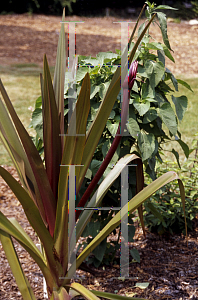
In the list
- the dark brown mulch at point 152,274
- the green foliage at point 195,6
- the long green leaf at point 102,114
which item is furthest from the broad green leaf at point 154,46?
the green foliage at point 195,6

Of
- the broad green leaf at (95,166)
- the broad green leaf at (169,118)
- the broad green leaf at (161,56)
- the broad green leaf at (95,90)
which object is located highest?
the broad green leaf at (161,56)

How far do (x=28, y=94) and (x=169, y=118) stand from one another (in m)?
5.30

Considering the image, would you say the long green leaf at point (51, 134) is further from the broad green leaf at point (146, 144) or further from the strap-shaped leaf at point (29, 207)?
the broad green leaf at point (146, 144)

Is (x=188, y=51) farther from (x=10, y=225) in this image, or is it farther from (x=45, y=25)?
(x=10, y=225)

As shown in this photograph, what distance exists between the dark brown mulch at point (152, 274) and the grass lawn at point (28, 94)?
1.90 m

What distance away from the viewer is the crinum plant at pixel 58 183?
3.85 feet

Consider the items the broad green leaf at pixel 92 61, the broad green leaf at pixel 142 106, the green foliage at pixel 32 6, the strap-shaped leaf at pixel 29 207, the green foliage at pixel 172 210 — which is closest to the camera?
the strap-shaped leaf at pixel 29 207

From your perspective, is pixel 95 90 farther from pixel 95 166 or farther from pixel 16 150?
pixel 16 150

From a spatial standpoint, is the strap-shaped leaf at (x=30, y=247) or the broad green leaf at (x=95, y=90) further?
the broad green leaf at (x=95, y=90)

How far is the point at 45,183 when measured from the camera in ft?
4.16

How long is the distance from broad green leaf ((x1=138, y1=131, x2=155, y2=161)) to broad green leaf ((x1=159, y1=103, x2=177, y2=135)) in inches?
3.9

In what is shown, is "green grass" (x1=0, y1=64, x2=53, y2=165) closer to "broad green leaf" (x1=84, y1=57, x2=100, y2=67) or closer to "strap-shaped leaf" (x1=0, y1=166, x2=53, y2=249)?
"broad green leaf" (x1=84, y1=57, x2=100, y2=67)

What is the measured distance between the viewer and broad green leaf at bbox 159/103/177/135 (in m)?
1.65

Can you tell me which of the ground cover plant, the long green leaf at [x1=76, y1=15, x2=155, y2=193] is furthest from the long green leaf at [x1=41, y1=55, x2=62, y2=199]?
the ground cover plant
